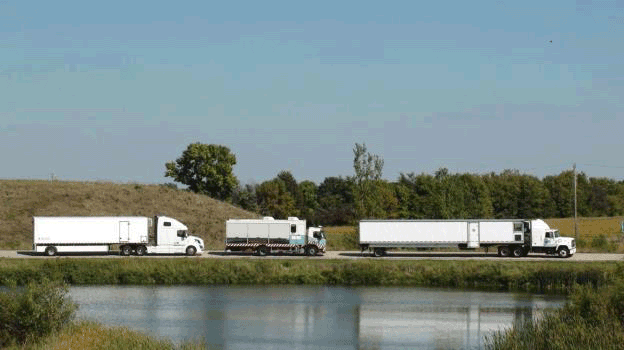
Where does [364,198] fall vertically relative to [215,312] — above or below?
above

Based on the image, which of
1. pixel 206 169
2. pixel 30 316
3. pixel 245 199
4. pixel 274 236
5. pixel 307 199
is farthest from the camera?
pixel 307 199

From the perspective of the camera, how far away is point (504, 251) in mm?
66562

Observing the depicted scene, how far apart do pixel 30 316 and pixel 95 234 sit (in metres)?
39.8

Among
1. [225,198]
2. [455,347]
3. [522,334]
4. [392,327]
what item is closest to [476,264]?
[392,327]

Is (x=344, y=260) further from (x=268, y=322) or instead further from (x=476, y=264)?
(x=268, y=322)

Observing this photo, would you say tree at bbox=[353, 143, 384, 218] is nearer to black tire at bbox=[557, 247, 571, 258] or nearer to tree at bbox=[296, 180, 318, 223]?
black tire at bbox=[557, 247, 571, 258]

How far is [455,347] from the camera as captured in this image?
33000 millimetres

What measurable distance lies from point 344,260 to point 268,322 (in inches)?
830

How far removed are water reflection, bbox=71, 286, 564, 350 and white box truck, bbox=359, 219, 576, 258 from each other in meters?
13.5

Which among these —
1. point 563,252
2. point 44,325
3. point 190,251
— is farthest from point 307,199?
point 44,325

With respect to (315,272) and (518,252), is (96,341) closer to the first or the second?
(315,272)

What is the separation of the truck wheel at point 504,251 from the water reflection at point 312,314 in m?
15.5

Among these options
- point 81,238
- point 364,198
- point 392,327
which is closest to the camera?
point 392,327

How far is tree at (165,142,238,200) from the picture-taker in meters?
119
